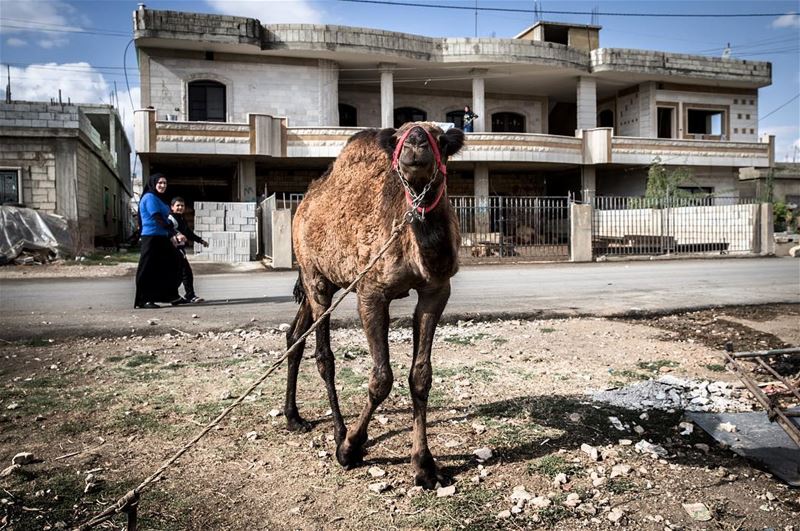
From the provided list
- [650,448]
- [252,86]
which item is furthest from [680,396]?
[252,86]

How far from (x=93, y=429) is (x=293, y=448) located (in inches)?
57.6

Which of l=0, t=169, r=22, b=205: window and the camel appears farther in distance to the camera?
l=0, t=169, r=22, b=205: window

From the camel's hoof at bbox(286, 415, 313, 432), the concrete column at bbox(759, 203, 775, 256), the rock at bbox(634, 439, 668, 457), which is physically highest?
the concrete column at bbox(759, 203, 775, 256)

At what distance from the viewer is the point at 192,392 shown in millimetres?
4816

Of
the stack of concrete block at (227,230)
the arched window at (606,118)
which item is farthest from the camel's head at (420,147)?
the arched window at (606,118)

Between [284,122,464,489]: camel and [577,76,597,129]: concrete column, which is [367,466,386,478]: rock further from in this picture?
[577,76,597,129]: concrete column

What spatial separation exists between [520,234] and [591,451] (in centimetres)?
1803

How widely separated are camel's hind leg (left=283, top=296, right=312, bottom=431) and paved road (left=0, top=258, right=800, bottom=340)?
335 cm

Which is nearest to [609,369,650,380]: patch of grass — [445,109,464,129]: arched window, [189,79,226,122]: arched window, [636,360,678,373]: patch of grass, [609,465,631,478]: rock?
[636,360,678,373]: patch of grass

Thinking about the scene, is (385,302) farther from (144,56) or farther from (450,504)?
(144,56)

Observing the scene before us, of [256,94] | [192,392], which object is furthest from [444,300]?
[256,94]

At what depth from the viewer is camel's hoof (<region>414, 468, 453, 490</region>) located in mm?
3148

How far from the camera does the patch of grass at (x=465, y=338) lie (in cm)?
661

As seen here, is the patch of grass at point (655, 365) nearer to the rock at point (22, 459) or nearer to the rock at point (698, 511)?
the rock at point (698, 511)
